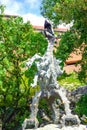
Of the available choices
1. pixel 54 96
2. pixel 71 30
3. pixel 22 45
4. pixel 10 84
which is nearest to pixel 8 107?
pixel 10 84

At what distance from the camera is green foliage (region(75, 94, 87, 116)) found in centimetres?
1980

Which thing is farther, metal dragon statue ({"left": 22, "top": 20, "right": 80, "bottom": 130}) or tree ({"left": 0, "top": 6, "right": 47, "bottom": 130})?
tree ({"left": 0, "top": 6, "right": 47, "bottom": 130})

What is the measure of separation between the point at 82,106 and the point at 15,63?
12.6 feet

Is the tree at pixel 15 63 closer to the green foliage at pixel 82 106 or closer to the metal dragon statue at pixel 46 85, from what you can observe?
the green foliage at pixel 82 106

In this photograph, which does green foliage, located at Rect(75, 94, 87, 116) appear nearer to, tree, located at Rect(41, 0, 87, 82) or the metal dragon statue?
tree, located at Rect(41, 0, 87, 82)

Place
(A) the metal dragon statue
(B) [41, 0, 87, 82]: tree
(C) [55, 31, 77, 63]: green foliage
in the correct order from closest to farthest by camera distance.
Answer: (A) the metal dragon statue → (B) [41, 0, 87, 82]: tree → (C) [55, 31, 77, 63]: green foliage

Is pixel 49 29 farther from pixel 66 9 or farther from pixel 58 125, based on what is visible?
pixel 66 9

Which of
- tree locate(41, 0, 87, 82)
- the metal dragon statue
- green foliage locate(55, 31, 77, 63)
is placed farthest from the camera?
green foliage locate(55, 31, 77, 63)

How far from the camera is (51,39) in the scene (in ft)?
45.3

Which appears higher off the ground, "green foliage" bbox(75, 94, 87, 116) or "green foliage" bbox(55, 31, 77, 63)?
"green foliage" bbox(55, 31, 77, 63)

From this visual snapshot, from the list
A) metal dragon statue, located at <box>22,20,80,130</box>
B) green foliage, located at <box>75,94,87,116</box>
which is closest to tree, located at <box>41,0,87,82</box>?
green foliage, located at <box>75,94,87,116</box>

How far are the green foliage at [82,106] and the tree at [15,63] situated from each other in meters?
2.48

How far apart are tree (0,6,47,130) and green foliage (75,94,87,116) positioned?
97.5 inches

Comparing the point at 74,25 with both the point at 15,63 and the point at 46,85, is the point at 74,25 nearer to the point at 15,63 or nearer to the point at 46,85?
the point at 15,63
